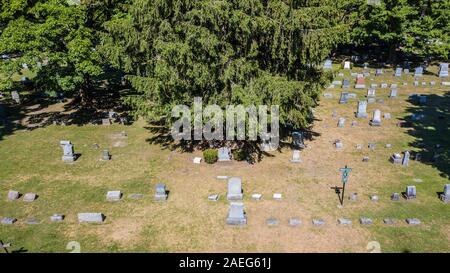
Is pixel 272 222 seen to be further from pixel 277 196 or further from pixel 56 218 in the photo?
pixel 56 218

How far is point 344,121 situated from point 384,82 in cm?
1263

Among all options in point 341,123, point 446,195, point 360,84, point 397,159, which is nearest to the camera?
point 446,195

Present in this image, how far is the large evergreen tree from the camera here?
1981 cm

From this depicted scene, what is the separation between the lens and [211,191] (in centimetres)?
1972

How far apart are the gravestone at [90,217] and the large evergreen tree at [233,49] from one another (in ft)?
23.3

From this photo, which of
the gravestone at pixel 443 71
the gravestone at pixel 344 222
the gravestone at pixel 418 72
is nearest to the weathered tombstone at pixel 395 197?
the gravestone at pixel 344 222

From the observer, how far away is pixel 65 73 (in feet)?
→ 84.8

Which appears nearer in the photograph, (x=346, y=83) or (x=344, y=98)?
(x=344, y=98)

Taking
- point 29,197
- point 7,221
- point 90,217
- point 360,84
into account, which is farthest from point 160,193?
point 360,84

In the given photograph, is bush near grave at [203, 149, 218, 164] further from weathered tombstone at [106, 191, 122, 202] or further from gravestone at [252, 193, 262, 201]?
weathered tombstone at [106, 191, 122, 202]

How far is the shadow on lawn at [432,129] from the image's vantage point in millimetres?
22406

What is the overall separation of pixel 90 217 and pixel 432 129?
22571 mm
